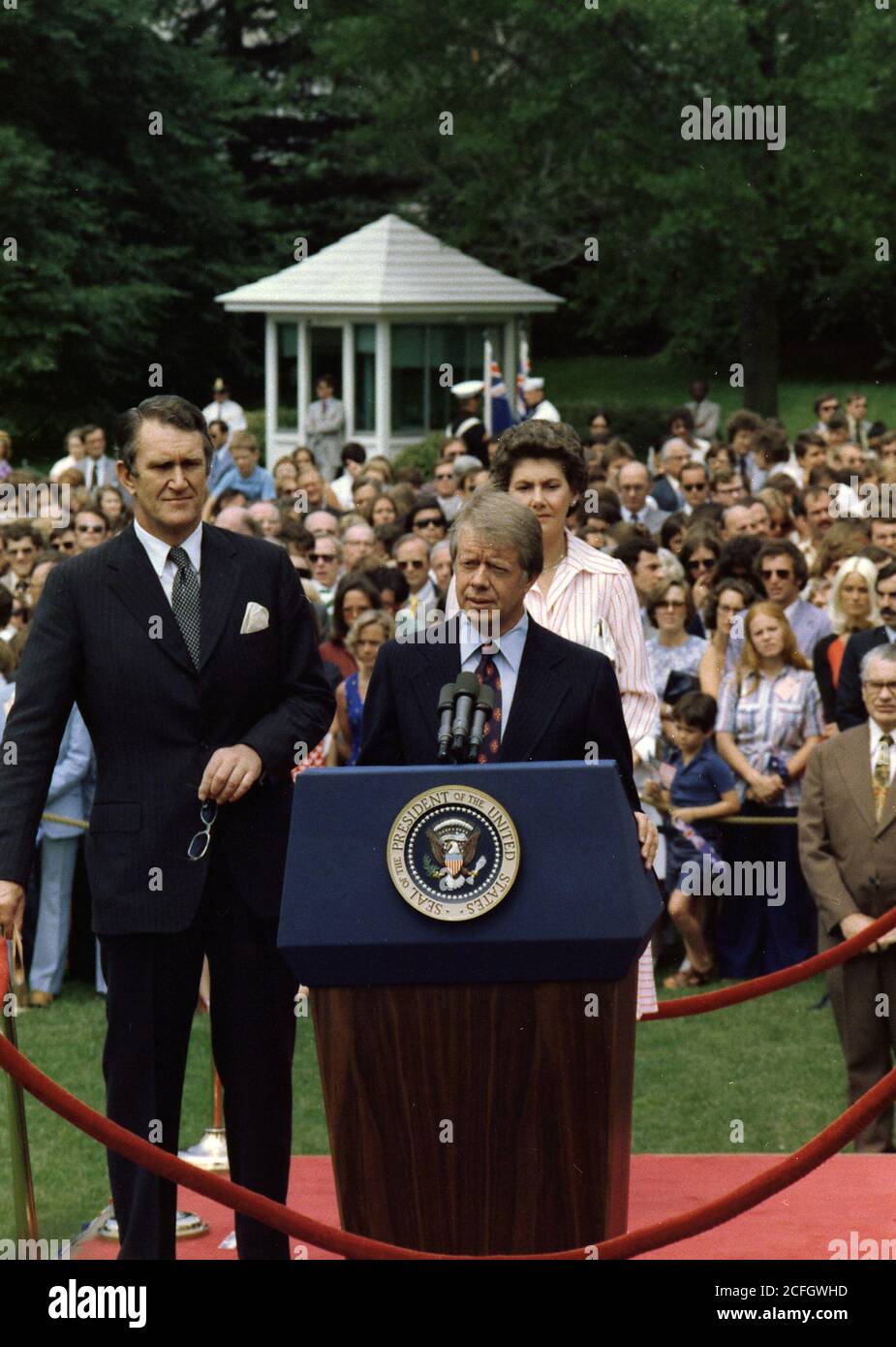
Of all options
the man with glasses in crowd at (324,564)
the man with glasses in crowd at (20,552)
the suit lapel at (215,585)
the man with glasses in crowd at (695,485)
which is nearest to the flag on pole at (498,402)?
the man with glasses in crowd at (695,485)

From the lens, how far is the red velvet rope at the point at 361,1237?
4.89m

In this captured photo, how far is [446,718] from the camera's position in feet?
16.3

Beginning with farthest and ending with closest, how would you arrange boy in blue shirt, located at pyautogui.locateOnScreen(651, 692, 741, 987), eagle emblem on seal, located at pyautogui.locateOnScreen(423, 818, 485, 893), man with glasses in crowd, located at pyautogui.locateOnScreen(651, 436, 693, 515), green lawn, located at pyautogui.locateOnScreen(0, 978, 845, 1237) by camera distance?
man with glasses in crowd, located at pyautogui.locateOnScreen(651, 436, 693, 515), boy in blue shirt, located at pyautogui.locateOnScreen(651, 692, 741, 987), green lawn, located at pyautogui.locateOnScreen(0, 978, 845, 1237), eagle emblem on seal, located at pyautogui.locateOnScreen(423, 818, 485, 893)

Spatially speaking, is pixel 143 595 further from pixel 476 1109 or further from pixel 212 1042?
pixel 476 1109

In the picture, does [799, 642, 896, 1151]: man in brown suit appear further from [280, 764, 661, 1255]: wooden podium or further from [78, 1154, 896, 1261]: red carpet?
[280, 764, 661, 1255]: wooden podium

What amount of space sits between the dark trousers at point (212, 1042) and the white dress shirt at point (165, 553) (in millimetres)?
626

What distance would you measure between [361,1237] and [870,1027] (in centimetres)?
433

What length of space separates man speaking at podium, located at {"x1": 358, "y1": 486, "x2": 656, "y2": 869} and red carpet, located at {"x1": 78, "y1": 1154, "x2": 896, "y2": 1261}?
1508 mm

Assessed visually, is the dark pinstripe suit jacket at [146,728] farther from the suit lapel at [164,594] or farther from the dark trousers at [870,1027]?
the dark trousers at [870,1027]

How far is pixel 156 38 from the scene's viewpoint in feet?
120

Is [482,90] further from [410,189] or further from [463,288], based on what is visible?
[410,189]

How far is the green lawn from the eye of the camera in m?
9.00

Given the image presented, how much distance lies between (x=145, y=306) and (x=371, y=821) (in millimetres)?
31620

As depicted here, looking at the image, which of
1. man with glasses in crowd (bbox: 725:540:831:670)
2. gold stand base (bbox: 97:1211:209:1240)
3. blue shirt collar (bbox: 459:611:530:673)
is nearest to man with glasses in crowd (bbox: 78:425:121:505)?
man with glasses in crowd (bbox: 725:540:831:670)
